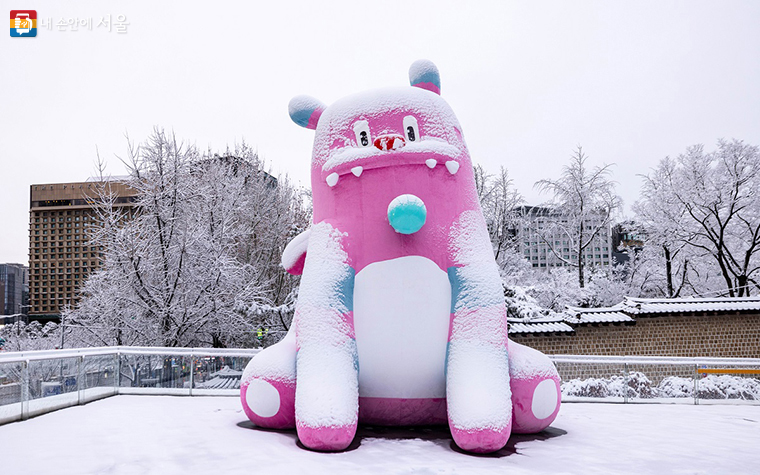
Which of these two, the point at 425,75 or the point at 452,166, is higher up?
the point at 425,75

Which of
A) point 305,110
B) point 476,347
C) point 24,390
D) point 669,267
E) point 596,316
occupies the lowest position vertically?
point 596,316

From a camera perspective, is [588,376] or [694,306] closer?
[588,376]

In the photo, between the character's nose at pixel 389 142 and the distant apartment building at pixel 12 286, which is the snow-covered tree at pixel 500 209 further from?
the distant apartment building at pixel 12 286

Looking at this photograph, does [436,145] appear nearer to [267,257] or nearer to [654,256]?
[267,257]

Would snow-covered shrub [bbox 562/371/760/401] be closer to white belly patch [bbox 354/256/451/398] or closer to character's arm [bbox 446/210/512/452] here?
character's arm [bbox 446/210/512/452]

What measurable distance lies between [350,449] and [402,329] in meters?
1.09

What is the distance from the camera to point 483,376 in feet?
14.1

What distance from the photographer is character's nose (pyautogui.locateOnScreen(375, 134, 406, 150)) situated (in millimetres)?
4855

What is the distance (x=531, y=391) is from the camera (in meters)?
4.69

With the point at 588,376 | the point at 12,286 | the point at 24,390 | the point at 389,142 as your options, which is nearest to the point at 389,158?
the point at 389,142

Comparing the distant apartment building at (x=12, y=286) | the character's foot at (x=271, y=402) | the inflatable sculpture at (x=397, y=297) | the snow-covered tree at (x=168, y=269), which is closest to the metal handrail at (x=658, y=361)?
the inflatable sculpture at (x=397, y=297)

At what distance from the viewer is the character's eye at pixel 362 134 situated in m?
5.05

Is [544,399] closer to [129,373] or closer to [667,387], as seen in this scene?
[667,387]

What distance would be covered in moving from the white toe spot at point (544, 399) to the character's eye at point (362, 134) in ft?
9.01
